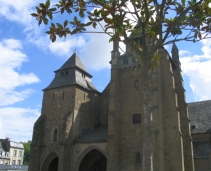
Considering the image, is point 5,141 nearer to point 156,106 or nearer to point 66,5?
point 156,106

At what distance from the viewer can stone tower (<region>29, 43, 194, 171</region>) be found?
2284cm

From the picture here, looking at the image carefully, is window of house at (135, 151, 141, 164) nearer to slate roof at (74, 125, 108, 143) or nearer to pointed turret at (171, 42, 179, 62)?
slate roof at (74, 125, 108, 143)

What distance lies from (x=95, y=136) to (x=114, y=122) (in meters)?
4.07

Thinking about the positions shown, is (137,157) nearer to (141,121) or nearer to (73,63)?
(141,121)

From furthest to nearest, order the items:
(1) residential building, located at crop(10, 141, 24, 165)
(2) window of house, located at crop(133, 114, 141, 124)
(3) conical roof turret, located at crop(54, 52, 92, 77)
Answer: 1. (1) residential building, located at crop(10, 141, 24, 165)
2. (3) conical roof turret, located at crop(54, 52, 92, 77)
3. (2) window of house, located at crop(133, 114, 141, 124)

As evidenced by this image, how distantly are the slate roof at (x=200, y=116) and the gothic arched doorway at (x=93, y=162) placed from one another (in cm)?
1102

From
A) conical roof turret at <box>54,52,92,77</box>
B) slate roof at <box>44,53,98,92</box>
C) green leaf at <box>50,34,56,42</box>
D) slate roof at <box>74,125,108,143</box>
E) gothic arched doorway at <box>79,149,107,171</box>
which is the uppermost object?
conical roof turret at <box>54,52,92,77</box>

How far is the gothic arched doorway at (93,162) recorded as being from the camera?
27.5 meters

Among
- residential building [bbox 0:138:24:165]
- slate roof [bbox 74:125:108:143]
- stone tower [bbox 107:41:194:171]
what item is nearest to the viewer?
stone tower [bbox 107:41:194:171]

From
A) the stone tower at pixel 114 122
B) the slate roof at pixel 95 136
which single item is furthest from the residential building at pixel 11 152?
the slate roof at pixel 95 136

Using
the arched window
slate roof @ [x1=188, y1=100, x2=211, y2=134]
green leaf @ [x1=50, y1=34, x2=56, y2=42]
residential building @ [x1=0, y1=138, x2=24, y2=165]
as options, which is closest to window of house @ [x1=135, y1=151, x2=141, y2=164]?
slate roof @ [x1=188, y1=100, x2=211, y2=134]

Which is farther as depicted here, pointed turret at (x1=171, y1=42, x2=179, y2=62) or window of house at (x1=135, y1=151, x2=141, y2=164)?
pointed turret at (x1=171, y1=42, x2=179, y2=62)

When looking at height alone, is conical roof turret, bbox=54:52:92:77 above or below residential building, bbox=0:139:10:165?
above

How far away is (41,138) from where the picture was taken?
95.7ft
